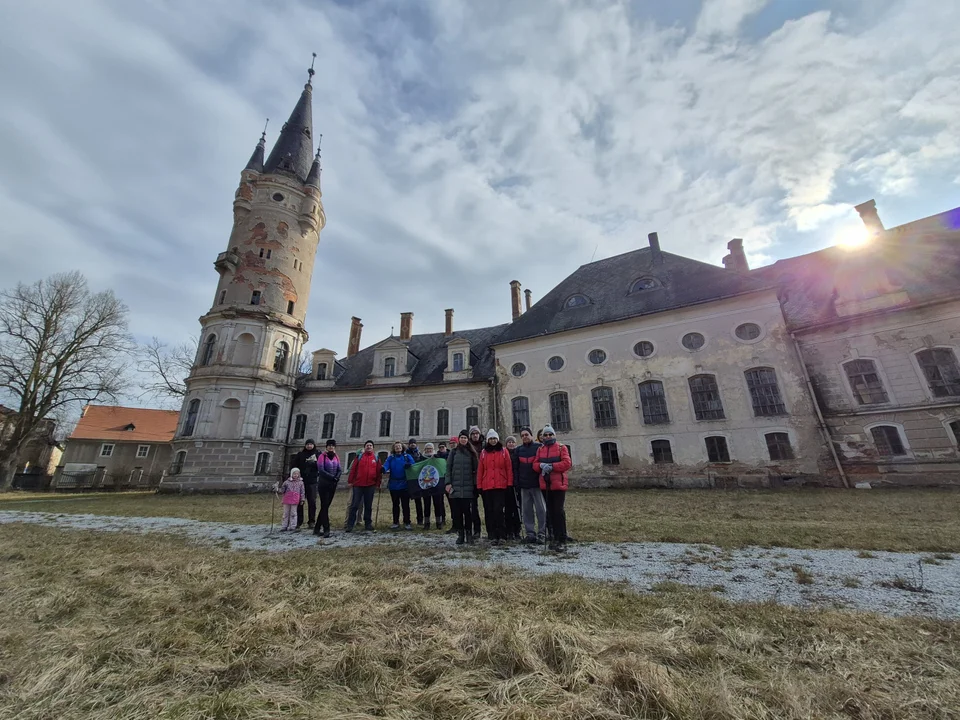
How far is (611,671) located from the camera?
2.09 metres

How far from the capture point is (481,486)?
21.6 ft

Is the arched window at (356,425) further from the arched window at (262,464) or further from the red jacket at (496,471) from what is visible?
the red jacket at (496,471)

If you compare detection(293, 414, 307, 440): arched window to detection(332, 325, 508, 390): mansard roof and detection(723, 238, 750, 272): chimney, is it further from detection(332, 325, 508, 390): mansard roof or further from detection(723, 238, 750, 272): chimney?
detection(723, 238, 750, 272): chimney

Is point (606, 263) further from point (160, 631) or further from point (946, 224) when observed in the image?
point (160, 631)

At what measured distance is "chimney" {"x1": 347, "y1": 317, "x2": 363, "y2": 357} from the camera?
32.3 metres

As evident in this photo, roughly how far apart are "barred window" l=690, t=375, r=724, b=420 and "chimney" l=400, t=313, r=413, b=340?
21.0m

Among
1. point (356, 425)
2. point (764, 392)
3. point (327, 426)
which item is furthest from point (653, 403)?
point (327, 426)

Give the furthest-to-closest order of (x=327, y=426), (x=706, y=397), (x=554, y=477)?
(x=327, y=426)
(x=706, y=397)
(x=554, y=477)

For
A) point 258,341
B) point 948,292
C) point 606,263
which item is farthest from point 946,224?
point 258,341

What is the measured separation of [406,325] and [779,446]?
82.6 ft

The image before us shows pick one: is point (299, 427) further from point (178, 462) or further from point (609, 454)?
point (609, 454)

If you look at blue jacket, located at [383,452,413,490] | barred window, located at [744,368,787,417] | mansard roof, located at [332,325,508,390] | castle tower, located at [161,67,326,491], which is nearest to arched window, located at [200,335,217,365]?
castle tower, located at [161,67,326,491]

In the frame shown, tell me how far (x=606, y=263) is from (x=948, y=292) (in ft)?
48.7

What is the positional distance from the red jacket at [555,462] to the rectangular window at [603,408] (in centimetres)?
1484
